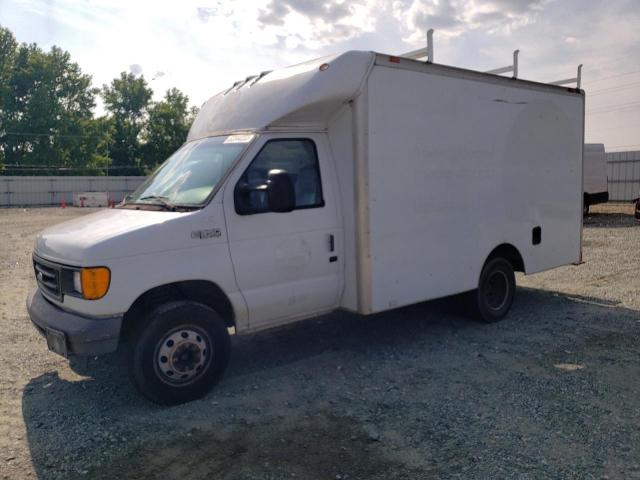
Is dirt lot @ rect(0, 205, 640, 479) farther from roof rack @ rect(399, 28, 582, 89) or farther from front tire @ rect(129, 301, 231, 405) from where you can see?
roof rack @ rect(399, 28, 582, 89)

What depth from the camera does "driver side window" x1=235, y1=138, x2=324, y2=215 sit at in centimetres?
514

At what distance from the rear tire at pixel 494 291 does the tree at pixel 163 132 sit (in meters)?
55.9

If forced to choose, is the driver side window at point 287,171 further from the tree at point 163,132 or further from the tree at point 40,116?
the tree at point 163,132

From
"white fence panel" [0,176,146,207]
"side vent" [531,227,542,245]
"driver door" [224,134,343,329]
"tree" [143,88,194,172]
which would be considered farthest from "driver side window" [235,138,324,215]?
"tree" [143,88,194,172]

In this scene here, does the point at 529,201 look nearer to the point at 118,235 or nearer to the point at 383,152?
the point at 383,152

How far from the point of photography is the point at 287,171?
5.53 meters

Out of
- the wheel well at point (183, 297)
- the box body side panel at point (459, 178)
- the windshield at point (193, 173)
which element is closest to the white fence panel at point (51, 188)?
the windshield at point (193, 173)

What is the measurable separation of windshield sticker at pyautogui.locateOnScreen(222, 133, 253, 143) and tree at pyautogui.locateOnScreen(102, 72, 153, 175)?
60.0 m

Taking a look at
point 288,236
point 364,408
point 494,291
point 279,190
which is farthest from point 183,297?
point 494,291

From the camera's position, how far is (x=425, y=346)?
649 centimetres

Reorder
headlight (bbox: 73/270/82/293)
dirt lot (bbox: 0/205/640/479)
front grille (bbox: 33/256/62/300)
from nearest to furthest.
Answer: dirt lot (bbox: 0/205/640/479)
headlight (bbox: 73/270/82/293)
front grille (bbox: 33/256/62/300)

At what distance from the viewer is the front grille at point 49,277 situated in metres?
4.86

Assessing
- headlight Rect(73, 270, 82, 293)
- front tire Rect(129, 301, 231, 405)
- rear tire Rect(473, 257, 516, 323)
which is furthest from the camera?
rear tire Rect(473, 257, 516, 323)

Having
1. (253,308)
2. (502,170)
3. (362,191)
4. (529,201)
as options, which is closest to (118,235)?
(253,308)
